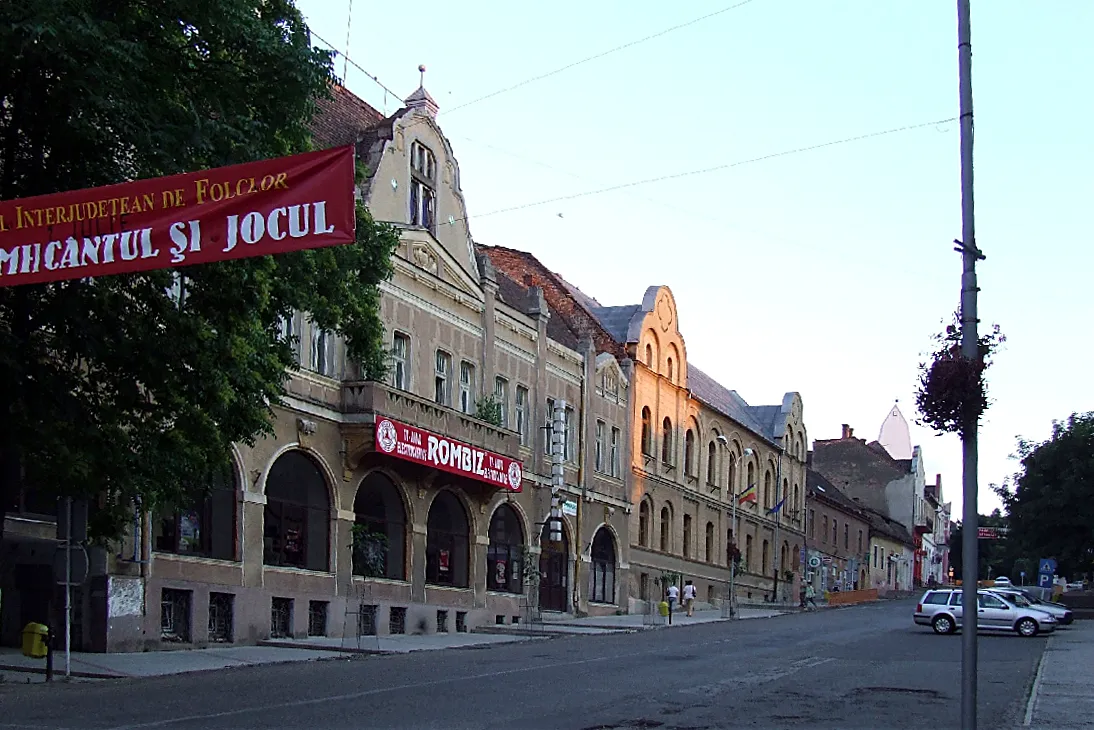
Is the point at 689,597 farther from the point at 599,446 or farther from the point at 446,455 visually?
the point at 446,455

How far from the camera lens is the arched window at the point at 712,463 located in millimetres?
64312

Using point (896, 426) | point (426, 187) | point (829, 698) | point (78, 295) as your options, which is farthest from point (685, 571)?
point (896, 426)

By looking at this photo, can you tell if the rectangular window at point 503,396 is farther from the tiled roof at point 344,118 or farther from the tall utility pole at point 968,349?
the tall utility pole at point 968,349

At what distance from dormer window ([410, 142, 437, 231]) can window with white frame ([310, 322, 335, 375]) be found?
5.49 meters

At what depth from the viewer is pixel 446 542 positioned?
40.1 metres

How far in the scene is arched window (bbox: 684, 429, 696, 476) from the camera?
200 feet

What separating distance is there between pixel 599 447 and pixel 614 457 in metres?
1.85

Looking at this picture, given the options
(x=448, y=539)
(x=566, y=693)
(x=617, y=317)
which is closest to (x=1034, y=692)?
(x=566, y=693)

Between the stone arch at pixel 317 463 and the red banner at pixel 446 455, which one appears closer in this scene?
the stone arch at pixel 317 463

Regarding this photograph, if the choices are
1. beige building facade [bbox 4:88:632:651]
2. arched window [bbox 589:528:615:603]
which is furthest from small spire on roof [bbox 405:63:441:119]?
arched window [bbox 589:528:615:603]

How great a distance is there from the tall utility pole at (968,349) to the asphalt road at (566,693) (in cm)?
441

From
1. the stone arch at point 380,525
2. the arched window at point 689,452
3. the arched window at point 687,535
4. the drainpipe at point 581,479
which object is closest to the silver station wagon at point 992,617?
the drainpipe at point 581,479

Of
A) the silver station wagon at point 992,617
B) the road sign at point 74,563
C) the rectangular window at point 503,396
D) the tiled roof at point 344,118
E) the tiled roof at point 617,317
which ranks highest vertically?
the tiled roof at point 344,118

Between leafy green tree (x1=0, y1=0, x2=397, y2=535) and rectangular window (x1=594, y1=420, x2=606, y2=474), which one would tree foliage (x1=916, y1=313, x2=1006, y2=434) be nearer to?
leafy green tree (x1=0, y1=0, x2=397, y2=535)
